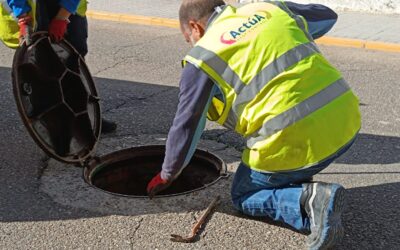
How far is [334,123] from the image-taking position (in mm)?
3389

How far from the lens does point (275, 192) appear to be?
3.52m

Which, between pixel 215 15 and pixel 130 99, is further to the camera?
pixel 130 99

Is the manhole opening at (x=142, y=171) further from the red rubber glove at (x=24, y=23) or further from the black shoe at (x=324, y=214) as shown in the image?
the black shoe at (x=324, y=214)

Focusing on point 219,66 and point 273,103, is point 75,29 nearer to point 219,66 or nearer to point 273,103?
point 219,66

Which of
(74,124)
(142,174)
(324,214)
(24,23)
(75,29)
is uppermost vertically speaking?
(24,23)

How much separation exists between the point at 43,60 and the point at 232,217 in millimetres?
1644

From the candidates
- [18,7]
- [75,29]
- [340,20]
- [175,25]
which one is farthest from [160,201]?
[340,20]

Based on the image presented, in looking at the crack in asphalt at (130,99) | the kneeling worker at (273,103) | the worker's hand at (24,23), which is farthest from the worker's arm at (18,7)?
the crack in asphalt at (130,99)

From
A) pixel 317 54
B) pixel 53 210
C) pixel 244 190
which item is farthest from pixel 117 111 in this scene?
pixel 317 54

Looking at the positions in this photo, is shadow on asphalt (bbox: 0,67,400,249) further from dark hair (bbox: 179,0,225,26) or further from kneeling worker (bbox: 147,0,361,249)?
dark hair (bbox: 179,0,225,26)

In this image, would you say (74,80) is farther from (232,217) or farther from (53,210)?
(232,217)

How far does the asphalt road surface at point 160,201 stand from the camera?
11.6 ft

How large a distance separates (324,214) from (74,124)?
1991 millimetres

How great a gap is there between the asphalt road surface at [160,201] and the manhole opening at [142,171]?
0.57 feet
